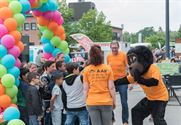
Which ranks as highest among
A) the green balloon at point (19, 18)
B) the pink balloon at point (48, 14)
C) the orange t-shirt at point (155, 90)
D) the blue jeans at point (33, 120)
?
the pink balloon at point (48, 14)

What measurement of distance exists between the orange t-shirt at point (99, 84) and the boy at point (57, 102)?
3.99 feet

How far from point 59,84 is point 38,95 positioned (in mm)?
584

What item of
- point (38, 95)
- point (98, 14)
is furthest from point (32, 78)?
point (98, 14)

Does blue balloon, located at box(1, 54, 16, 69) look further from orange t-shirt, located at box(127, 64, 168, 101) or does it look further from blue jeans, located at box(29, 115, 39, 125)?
orange t-shirt, located at box(127, 64, 168, 101)

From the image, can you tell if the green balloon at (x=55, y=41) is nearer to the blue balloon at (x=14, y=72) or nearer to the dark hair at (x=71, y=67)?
the blue balloon at (x=14, y=72)

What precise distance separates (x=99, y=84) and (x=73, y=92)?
77 cm

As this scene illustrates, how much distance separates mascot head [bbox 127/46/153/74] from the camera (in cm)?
711

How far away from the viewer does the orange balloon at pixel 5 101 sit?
29.9ft

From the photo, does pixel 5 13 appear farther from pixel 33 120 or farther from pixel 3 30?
pixel 33 120

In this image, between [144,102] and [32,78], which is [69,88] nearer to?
[32,78]

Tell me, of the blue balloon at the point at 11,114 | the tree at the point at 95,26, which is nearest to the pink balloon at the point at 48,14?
the blue balloon at the point at 11,114

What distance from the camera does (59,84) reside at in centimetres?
869

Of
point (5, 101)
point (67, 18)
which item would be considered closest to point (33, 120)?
point (5, 101)

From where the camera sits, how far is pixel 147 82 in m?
7.03
